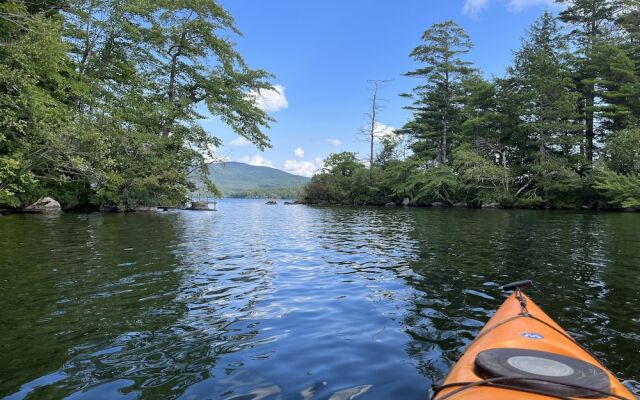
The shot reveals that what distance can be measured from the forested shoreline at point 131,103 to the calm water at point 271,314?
10.6m

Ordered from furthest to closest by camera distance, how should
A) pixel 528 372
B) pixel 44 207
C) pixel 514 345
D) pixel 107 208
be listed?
pixel 107 208, pixel 44 207, pixel 514 345, pixel 528 372

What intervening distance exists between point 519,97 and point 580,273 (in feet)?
113

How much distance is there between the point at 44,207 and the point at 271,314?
2606 centimetres

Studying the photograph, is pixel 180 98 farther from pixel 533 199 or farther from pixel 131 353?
pixel 533 199

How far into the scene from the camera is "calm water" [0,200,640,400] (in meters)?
3.84

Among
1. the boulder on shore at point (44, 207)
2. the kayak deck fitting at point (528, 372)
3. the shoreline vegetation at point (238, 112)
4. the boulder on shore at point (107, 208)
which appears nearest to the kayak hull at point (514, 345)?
the kayak deck fitting at point (528, 372)

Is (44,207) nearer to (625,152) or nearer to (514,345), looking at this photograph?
(514,345)

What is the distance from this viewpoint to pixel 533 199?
3603cm

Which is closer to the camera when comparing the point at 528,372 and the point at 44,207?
the point at 528,372

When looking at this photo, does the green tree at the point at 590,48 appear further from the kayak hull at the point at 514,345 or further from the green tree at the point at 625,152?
the kayak hull at the point at 514,345

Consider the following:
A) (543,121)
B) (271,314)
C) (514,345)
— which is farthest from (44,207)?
(543,121)

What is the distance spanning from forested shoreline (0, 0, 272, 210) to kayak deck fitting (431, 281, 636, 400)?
62.0 ft

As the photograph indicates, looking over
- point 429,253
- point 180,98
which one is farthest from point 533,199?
point 180,98

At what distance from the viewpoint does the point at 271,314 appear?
596cm
